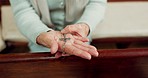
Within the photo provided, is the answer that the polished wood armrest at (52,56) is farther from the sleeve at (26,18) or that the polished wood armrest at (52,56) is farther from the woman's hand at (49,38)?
the sleeve at (26,18)

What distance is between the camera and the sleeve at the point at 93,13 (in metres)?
0.93

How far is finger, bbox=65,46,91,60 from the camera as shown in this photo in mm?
678

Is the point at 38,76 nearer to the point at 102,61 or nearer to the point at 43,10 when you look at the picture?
the point at 102,61

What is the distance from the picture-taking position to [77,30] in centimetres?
84

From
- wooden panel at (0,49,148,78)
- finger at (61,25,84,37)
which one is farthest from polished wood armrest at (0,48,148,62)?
finger at (61,25,84,37)

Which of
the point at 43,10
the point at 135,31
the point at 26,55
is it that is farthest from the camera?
the point at 135,31

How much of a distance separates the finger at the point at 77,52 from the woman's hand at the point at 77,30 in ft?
0.36

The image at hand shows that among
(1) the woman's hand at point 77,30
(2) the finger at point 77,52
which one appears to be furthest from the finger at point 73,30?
(2) the finger at point 77,52

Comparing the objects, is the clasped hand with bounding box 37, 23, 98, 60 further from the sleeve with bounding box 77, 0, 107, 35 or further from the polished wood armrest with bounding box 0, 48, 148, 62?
the sleeve with bounding box 77, 0, 107, 35

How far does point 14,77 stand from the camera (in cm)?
73

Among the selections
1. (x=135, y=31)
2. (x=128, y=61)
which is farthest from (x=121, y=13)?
(x=128, y=61)

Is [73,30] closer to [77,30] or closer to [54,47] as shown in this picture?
[77,30]

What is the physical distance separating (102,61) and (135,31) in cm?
57

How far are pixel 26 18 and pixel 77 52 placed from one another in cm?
34
